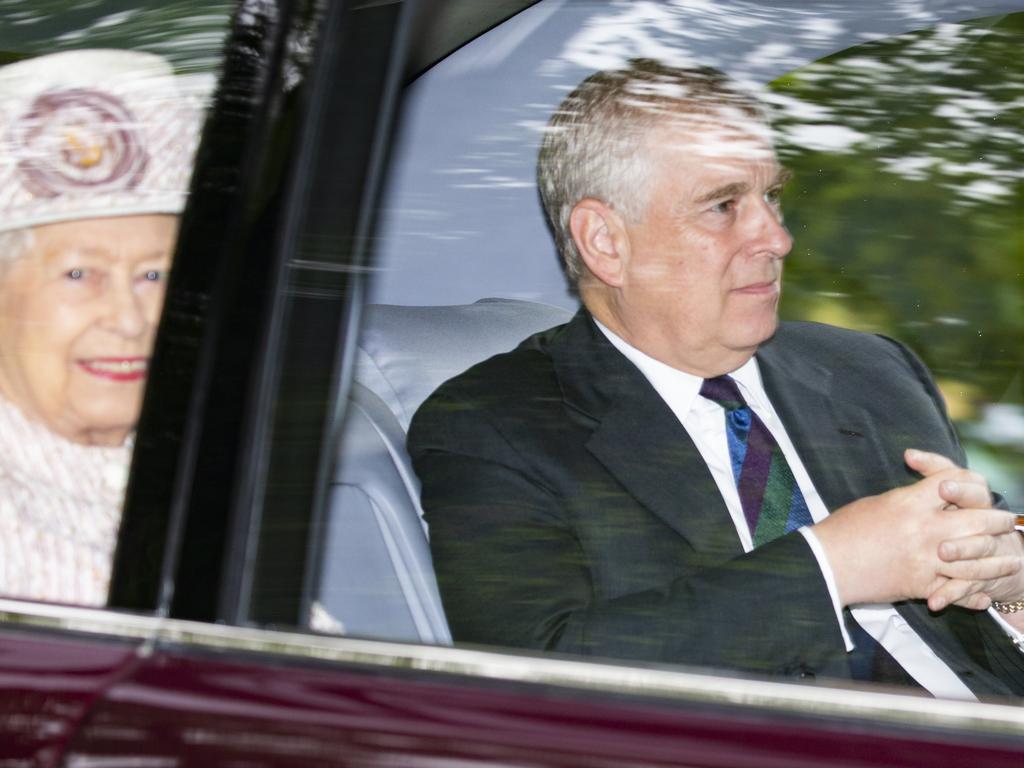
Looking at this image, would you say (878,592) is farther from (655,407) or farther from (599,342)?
(599,342)

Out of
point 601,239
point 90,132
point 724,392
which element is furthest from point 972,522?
point 90,132

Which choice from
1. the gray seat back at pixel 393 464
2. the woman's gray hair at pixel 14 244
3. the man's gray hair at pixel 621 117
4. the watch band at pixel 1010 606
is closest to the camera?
the gray seat back at pixel 393 464

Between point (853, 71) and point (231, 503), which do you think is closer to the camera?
point (231, 503)

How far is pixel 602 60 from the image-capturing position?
64.3 inches

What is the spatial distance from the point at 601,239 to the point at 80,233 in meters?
0.63

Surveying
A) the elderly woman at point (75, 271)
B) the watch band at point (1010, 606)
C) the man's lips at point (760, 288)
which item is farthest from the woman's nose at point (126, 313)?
the watch band at point (1010, 606)

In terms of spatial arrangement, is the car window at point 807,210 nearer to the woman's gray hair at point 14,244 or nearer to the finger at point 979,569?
the finger at point 979,569

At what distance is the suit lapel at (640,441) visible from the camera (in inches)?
61.6

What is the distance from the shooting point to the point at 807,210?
1.61 metres

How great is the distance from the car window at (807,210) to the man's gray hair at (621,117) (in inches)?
0.8

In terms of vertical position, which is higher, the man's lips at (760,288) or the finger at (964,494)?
the man's lips at (760,288)

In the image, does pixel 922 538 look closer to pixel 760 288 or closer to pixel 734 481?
pixel 734 481

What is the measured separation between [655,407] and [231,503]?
572 millimetres

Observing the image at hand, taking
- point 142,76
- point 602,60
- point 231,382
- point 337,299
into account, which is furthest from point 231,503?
point 602,60
